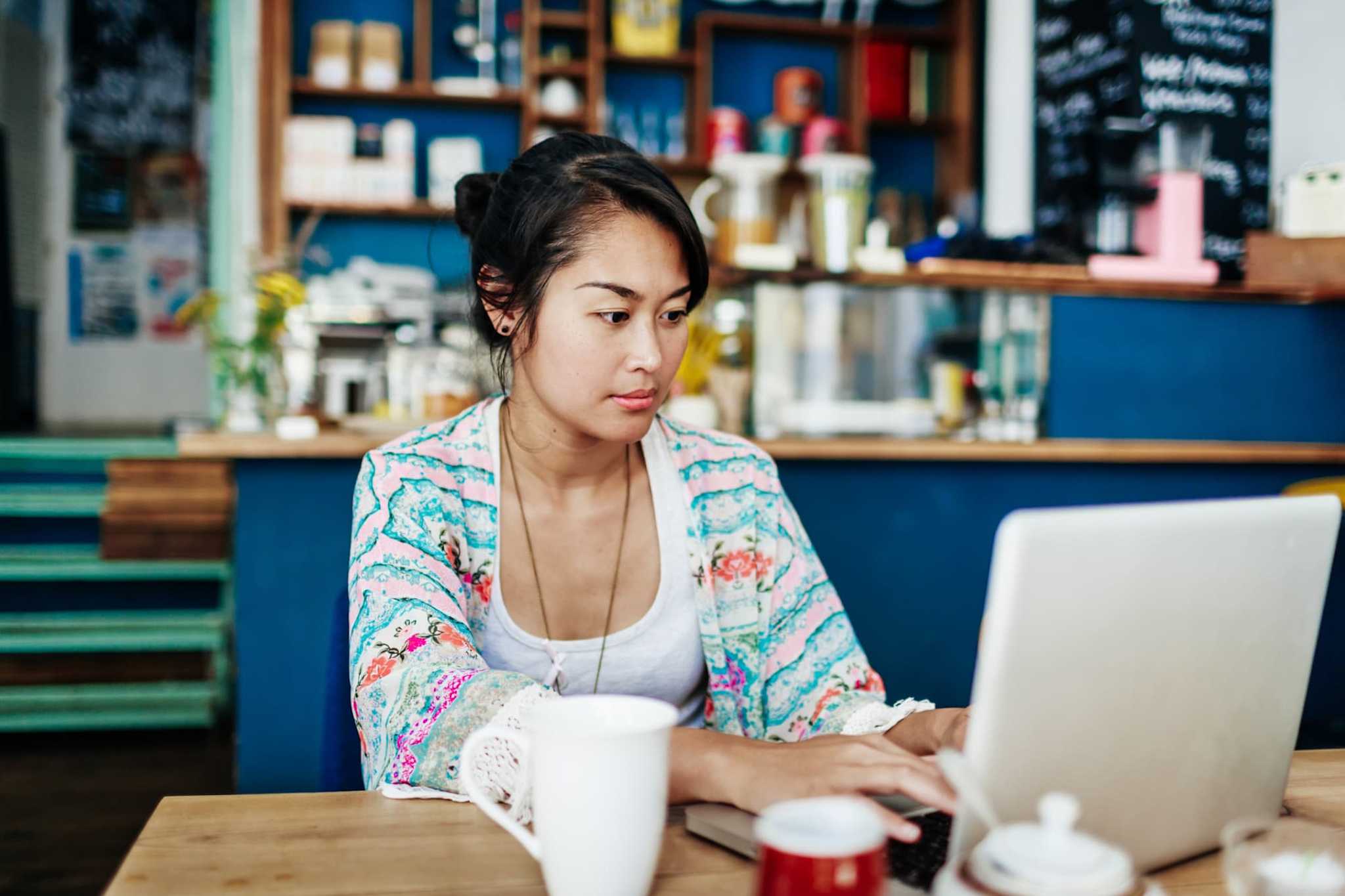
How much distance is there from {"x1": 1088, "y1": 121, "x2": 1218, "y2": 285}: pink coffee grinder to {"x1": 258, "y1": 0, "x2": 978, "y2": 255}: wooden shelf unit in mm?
1727

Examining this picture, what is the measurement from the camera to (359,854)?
0.81 m

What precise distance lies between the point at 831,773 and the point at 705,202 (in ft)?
11.5

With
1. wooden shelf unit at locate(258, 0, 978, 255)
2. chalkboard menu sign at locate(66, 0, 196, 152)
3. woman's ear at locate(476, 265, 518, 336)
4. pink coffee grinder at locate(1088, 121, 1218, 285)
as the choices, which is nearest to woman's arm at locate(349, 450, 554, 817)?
woman's ear at locate(476, 265, 518, 336)

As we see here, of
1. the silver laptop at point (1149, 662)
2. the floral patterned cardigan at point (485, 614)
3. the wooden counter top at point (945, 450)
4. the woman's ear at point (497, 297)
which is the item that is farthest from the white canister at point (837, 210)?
the silver laptop at point (1149, 662)

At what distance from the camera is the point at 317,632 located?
247 cm

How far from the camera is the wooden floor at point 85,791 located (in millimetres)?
2543

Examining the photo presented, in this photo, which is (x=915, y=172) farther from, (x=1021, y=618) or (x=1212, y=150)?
(x=1021, y=618)

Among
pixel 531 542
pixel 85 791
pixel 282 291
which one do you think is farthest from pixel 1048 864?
pixel 85 791

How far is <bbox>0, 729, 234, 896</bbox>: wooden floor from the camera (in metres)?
2.54

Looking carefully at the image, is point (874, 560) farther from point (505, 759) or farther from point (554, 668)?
point (505, 759)

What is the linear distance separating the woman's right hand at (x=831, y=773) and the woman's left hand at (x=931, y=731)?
0.15m

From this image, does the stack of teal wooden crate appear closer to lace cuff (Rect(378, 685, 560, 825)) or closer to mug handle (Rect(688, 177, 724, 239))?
mug handle (Rect(688, 177, 724, 239))

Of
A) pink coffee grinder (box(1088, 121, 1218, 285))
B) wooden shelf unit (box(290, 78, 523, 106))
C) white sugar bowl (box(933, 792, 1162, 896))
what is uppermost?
wooden shelf unit (box(290, 78, 523, 106))

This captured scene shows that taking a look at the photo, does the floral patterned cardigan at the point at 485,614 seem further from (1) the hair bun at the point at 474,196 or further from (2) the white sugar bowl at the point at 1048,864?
(2) the white sugar bowl at the point at 1048,864
